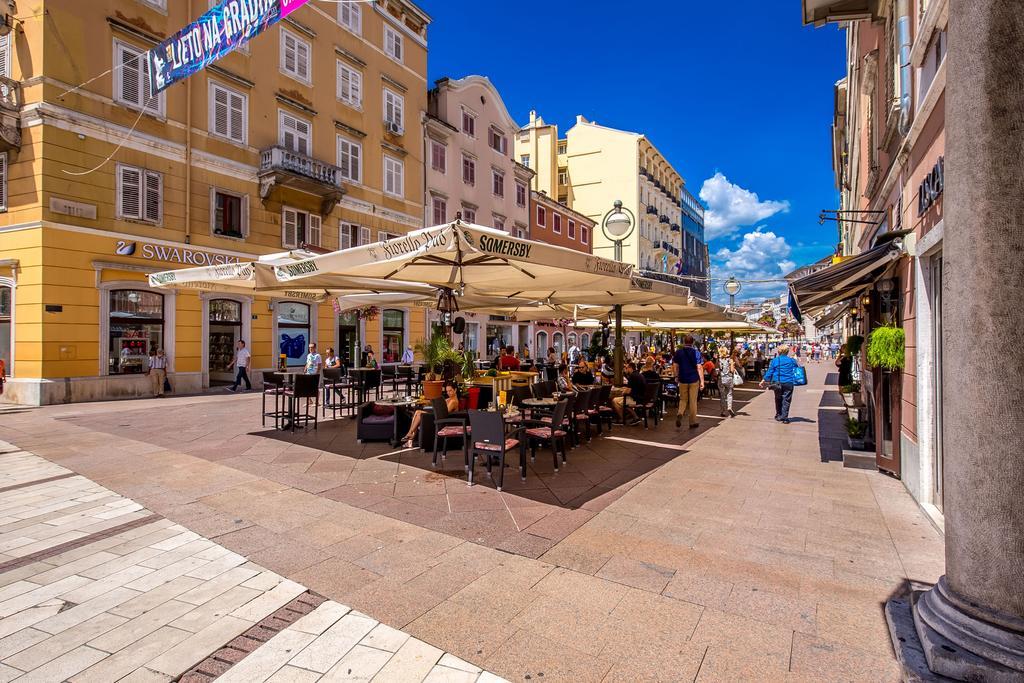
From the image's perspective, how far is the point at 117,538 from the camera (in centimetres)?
420

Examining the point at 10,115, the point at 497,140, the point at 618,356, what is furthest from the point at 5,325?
the point at 497,140

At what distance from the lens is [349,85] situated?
21.5 m

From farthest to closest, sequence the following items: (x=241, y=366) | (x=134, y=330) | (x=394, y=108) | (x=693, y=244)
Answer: (x=693, y=244)
(x=394, y=108)
(x=241, y=366)
(x=134, y=330)

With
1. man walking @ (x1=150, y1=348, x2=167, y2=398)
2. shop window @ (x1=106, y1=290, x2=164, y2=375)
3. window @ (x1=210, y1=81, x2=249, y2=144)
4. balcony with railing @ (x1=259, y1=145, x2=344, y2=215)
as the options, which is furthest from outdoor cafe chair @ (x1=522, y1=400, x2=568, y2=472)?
window @ (x1=210, y1=81, x2=249, y2=144)

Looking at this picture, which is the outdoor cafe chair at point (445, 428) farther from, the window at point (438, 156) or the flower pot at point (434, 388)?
the window at point (438, 156)

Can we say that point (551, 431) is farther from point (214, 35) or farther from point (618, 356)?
point (214, 35)

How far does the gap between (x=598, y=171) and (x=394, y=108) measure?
25.7 m

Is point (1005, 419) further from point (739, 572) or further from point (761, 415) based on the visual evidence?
point (761, 415)

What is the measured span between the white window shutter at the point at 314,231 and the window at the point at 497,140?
13269 millimetres

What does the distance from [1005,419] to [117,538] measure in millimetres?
5670

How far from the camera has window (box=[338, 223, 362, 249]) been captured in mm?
20906

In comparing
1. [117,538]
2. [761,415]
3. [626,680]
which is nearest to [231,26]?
[117,538]

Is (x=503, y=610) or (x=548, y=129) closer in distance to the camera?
(x=503, y=610)

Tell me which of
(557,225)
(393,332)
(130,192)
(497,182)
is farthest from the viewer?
(557,225)
